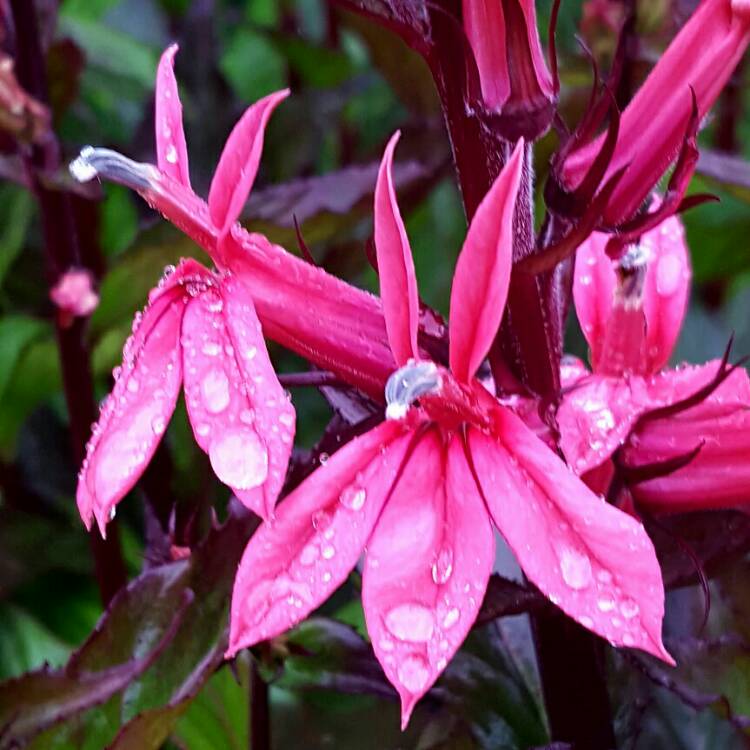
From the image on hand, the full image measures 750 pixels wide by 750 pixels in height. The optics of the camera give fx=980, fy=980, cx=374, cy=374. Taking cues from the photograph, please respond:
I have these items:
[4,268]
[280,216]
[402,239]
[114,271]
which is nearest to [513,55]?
[402,239]

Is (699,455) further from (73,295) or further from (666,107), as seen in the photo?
(73,295)

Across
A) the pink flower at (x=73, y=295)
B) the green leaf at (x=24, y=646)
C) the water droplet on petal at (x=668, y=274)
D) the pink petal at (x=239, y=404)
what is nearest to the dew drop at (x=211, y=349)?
the pink petal at (x=239, y=404)

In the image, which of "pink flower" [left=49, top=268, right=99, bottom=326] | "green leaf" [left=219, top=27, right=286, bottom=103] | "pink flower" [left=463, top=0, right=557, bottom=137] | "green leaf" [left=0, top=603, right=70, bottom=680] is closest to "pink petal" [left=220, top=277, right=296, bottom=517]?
"pink flower" [left=463, top=0, right=557, bottom=137]

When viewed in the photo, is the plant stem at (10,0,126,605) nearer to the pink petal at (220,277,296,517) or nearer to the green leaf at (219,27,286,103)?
the pink petal at (220,277,296,517)

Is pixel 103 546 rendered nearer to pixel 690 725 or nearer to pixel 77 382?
pixel 77 382

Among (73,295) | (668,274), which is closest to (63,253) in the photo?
(73,295)

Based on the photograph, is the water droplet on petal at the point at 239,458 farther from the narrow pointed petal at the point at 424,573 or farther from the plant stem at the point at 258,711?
the plant stem at the point at 258,711
